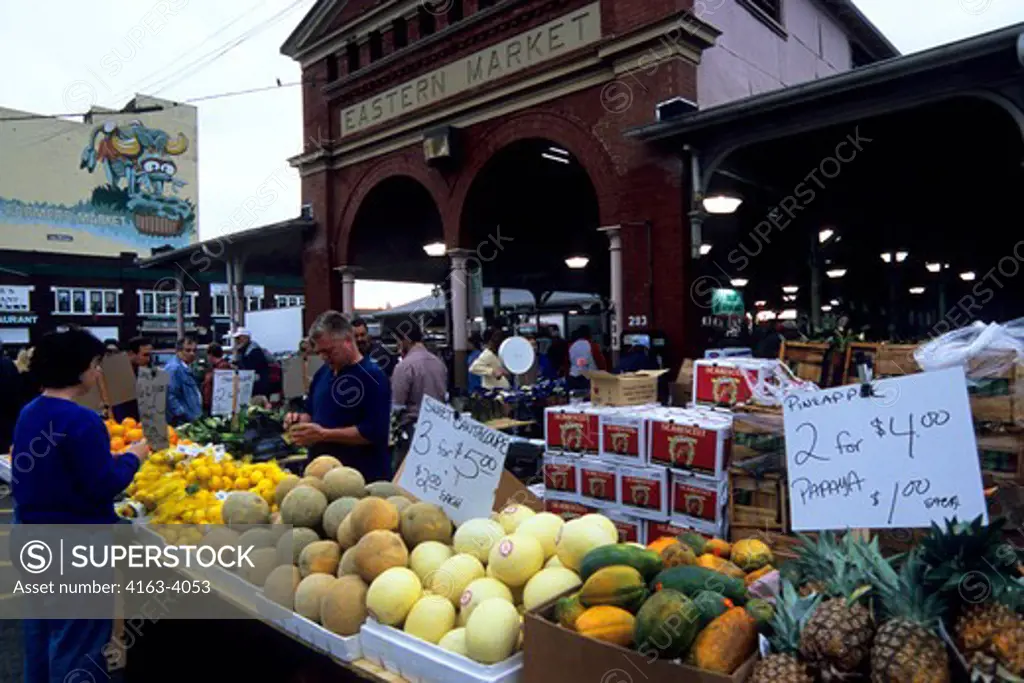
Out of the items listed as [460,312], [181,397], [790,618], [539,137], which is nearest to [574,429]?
[790,618]

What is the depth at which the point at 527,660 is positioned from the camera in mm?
1778

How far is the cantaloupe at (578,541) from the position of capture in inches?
85.0

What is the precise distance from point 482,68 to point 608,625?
1106 centimetres

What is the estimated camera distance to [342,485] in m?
2.94

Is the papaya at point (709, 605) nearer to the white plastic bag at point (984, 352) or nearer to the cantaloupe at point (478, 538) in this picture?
the cantaloupe at point (478, 538)

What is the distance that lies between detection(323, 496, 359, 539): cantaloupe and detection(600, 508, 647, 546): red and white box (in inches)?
67.9

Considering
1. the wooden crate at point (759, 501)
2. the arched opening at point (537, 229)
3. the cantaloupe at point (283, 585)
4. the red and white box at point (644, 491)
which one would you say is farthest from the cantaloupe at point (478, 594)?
the arched opening at point (537, 229)

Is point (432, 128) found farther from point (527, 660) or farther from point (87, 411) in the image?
point (527, 660)

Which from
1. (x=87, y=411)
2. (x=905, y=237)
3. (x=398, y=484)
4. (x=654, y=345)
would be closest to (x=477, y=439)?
(x=398, y=484)

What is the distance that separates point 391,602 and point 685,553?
963 millimetres

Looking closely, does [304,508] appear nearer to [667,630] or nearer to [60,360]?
[60,360]

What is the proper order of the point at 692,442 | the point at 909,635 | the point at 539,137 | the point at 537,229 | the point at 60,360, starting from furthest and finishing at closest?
1. the point at 537,229
2. the point at 539,137
3. the point at 692,442
4. the point at 60,360
5. the point at 909,635

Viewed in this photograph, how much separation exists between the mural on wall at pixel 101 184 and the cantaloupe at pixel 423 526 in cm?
4581

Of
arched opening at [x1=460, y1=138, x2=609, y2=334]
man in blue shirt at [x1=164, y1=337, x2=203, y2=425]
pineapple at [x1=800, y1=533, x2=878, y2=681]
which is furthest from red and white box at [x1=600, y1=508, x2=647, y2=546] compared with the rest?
arched opening at [x1=460, y1=138, x2=609, y2=334]
